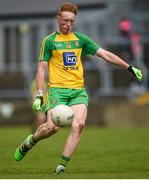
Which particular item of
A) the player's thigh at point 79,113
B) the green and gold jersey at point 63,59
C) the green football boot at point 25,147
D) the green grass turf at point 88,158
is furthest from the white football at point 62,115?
the green football boot at point 25,147

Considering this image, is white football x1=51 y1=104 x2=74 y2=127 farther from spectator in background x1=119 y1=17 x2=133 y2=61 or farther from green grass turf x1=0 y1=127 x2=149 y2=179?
spectator in background x1=119 y1=17 x2=133 y2=61

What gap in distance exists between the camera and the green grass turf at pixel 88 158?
→ 14664 millimetres

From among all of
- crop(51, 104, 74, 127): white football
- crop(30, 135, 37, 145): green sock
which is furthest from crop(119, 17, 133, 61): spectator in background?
crop(51, 104, 74, 127): white football

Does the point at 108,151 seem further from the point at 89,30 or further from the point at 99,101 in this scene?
the point at 89,30

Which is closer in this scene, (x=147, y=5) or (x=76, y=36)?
(x=76, y=36)

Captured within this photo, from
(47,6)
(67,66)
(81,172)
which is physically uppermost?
(47,6)

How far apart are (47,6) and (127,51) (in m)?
5.27

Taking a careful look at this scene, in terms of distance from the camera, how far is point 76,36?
15.1 metres

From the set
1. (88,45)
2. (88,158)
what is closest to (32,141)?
(88,45)

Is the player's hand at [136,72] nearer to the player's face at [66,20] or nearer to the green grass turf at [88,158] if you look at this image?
the player's face at [66,20]

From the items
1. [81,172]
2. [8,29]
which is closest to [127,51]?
[8,29]

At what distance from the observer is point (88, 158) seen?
18250 millimetres

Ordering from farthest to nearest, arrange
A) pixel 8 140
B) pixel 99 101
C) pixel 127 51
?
1. pixel 127 51
2. pixel 99 101
3. pixel 8 140

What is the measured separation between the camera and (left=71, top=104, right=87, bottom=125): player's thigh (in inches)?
576
